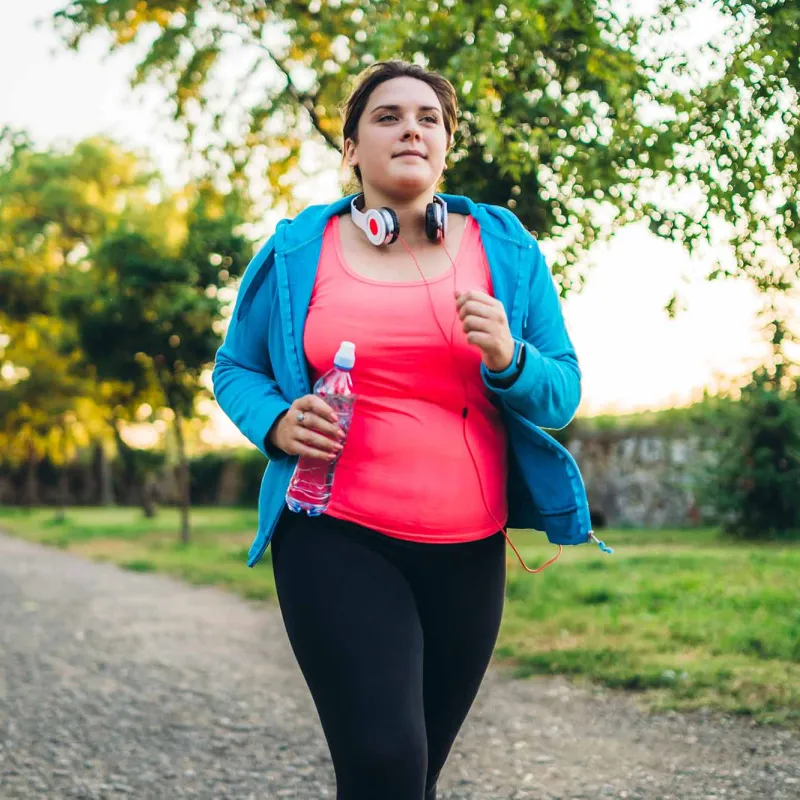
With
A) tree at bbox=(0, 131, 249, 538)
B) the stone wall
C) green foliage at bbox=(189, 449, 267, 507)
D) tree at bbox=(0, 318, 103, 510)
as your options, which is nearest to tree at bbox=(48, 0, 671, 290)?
tree at bbox=(0, 131, 249, 538)

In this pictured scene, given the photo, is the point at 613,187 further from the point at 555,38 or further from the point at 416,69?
the point at 416,69

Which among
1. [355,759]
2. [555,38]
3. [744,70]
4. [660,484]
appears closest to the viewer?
[355,759]

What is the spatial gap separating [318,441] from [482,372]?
39 centimetres

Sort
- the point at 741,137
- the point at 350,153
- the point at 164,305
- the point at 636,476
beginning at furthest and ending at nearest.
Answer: the point at 636,476, the point at 164,305, the point at 741,137, the point at 350,153

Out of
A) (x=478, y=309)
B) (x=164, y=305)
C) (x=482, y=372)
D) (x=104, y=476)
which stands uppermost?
(x=164, y=305)

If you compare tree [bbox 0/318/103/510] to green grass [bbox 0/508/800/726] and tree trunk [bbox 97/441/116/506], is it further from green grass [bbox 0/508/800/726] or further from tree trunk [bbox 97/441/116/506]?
green grass [bbox 0/508/800/726]

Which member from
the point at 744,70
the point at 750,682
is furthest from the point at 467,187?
the point at 750,682

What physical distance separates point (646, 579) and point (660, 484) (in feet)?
31.6

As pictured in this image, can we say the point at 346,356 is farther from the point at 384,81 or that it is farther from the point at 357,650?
the point at 384,81

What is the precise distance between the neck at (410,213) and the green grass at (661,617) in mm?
3830

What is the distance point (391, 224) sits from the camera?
244 cm

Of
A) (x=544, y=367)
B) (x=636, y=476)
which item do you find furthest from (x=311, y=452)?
(x=636, y=476)

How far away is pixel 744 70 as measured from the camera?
4246mm

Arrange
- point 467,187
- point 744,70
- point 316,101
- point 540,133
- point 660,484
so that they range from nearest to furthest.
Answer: point 744,70 < point 540,133 < point 467,187 < point 316,101 < point 660,484
